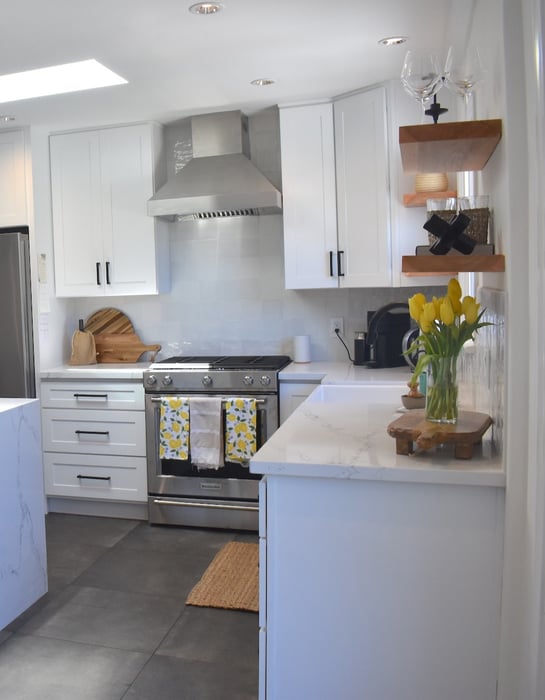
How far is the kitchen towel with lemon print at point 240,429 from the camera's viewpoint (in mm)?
3396

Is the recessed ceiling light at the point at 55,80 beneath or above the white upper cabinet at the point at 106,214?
above

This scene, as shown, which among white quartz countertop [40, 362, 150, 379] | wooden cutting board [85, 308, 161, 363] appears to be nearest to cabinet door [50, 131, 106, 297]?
wooden cutting board [85, 308, 161, 363]

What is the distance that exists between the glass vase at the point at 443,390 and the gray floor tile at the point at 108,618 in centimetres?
154

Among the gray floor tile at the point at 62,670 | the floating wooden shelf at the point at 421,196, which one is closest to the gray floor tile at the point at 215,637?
the gray floor tile at the point at 62,670

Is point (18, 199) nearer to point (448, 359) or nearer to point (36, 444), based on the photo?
point (36, 444)

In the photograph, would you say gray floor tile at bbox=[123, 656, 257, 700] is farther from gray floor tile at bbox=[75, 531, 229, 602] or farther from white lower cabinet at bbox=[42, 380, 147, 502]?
white lower cabinet at bbox=[42, 380, 147, 502]

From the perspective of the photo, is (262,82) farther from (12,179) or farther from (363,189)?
(12,179)

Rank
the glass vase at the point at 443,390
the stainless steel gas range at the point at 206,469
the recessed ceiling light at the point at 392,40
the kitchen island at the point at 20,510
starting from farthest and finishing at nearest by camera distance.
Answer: the stainless steel gas range at the point at 206,469 → the recessed ceiling light at the point at 392,40 → the kitchen island at the point at 20,510 → the glass vase at the point at 443,390

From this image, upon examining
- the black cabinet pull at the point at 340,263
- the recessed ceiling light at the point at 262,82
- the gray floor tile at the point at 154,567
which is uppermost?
the recessed ceiling light at the point at 262,82

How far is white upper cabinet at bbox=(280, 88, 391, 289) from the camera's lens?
11.0 ft

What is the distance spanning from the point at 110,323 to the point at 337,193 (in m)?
1.81

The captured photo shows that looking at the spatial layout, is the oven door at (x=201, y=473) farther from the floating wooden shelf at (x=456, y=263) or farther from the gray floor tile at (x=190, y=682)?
the floating wooden shelf at (x=456, y=263)

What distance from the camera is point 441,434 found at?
1489 mm

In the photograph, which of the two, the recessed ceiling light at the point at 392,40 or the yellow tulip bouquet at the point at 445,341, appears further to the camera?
the recessed ceiling light at the point at 392,40
